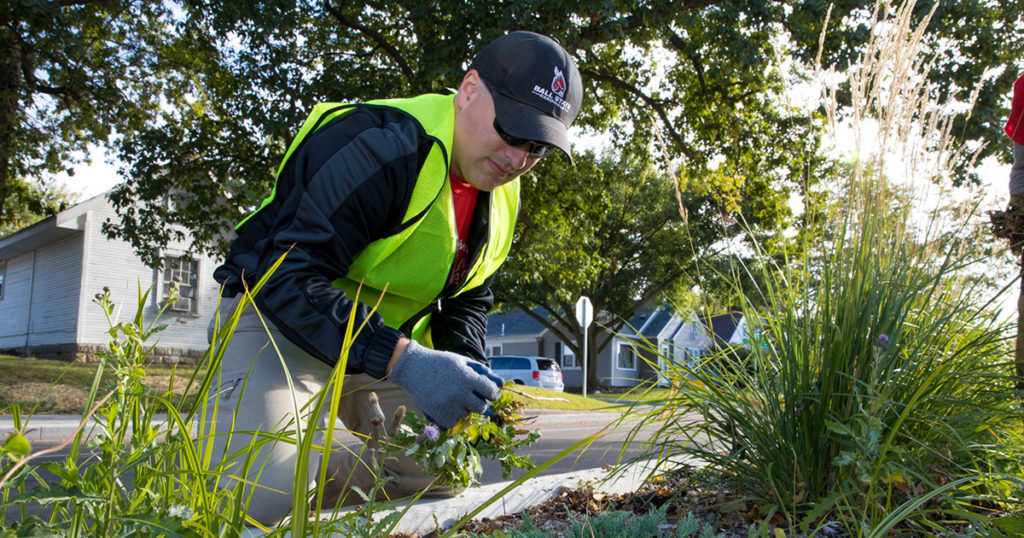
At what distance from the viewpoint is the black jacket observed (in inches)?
75.0

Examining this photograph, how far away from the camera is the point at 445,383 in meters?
1.73

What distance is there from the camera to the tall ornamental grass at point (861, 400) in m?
1.87

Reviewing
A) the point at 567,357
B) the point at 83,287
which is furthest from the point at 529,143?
the point at 567,357

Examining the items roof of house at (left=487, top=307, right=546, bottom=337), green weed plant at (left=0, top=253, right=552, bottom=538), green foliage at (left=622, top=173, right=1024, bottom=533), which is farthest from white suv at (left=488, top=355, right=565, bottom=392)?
green weed plant at (left=0, top=253, right=552, bottom=538)

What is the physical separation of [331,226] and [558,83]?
840 mm

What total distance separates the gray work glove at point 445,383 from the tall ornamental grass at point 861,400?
2.41 ft

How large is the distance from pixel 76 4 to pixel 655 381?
43.2 feet

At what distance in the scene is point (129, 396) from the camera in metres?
1.11

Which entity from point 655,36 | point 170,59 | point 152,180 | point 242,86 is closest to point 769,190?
point 655,36

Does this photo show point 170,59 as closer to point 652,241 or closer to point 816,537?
point 816,537

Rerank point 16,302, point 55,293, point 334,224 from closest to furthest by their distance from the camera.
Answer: point 334,224 < point 55,293 < point 16,302

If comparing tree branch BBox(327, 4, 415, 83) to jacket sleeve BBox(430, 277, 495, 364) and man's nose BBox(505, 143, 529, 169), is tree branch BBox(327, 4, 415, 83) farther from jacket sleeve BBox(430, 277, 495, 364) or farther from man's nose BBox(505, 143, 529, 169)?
man's nose BBox(505, 143, 529, 169)

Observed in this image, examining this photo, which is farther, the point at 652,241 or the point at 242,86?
the point at 652,241

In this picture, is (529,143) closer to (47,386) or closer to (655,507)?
(655,507)
